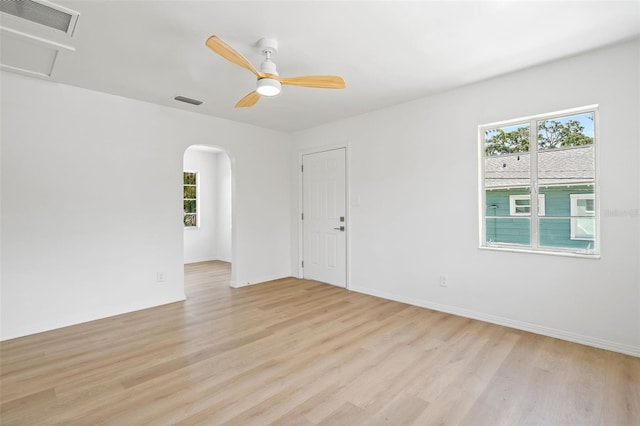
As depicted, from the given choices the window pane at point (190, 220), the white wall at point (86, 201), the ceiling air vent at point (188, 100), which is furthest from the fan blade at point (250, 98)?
the window pane at point (190, 220)

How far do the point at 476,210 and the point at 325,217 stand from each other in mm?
2381

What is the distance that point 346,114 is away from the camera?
4566 mm

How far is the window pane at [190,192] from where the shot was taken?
713cm

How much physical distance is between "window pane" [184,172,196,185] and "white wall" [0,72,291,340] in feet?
9.24

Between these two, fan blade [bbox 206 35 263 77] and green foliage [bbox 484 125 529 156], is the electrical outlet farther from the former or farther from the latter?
fan blade [bbox 206 35 263 77]

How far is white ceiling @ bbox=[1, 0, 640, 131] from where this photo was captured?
2.13 m

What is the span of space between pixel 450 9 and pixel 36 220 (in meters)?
4.26

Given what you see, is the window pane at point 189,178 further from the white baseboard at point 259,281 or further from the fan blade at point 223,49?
the fan blade at point 223,49

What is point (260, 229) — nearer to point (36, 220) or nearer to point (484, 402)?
point (36, 220)

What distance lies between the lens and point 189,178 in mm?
7152

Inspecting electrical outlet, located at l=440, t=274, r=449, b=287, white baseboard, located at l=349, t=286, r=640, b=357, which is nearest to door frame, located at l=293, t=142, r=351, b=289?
white baseboard, located at l=349, t=286, r=640, b=357

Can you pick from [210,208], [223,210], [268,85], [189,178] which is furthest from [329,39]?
[210,208]

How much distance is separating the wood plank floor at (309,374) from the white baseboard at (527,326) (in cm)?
9

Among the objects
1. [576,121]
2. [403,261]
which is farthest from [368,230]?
[576,121]
